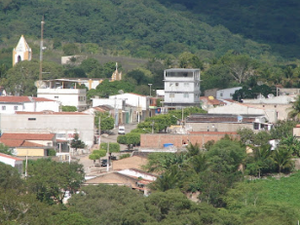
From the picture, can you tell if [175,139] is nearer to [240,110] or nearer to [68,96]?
[240,110]

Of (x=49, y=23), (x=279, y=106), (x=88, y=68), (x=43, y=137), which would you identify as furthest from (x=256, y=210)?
(x=49, y=23)

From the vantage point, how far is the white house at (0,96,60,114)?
2886 inches

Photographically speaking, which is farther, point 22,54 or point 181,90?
point 22,54

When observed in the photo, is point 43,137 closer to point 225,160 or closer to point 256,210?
point 225,160

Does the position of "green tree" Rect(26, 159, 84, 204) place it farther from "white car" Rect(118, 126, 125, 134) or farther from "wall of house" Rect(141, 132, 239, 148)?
"white car" Rect(118, 126, 125, 134)

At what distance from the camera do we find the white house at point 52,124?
6619 centimetres

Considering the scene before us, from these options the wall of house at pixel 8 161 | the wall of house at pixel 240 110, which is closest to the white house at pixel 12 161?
the wall of house at pixel 8 161

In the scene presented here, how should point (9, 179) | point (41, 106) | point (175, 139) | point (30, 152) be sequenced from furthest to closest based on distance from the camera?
1. point (41, 106)
2. point (175, 139)
3. point (30, 152)
4. point (9, 179)

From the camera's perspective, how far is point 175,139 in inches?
2436

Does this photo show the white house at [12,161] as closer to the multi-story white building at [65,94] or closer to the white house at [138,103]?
the multi-story white building at [65,94]

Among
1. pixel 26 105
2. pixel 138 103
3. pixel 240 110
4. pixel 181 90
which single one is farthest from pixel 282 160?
pixel 181 90

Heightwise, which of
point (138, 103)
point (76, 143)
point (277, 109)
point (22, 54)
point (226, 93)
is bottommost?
point (76, 143)

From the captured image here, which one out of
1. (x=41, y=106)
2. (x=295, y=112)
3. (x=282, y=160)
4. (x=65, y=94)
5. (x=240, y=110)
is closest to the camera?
(x=282, y=160)

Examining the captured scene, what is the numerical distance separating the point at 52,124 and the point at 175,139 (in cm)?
948
